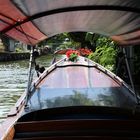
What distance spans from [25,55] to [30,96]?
159 feet

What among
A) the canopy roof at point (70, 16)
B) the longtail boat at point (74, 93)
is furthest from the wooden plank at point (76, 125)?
the canopy roof at point (70, 16)

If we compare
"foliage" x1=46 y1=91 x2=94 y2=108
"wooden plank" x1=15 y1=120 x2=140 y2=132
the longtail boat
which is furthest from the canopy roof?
"wooden plank" x1=15 y1=120 x2=140 y2=132

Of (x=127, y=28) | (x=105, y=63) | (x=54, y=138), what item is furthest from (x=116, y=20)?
(x=105, y=63)

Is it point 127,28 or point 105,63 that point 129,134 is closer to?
point 127,28

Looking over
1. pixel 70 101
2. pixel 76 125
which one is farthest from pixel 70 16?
pixel 76 125

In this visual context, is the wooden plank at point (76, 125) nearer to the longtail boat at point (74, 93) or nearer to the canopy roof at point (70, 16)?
the longtail boat at point (74, 93)

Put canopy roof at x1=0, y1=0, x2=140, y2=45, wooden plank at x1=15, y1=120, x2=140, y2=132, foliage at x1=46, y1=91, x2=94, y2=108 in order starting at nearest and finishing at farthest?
1. wooden plank at x1=15, y1=120, x2=140, y2=132
2. canopy roof at x1=0, y1=0, x2=140, y2=45
3. foliage at x1=46, y1=91, x2=94, y2=108

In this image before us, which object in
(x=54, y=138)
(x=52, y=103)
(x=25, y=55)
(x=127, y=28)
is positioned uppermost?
(x=25, y=55)

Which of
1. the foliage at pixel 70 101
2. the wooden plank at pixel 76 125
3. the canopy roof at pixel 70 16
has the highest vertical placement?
the canopy roof at pixel 70 16

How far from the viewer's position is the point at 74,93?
7.44m

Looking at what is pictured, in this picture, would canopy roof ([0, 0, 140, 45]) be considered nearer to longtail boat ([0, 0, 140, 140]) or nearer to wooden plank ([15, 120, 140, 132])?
longtail boat ([0, 0, 140, 140])

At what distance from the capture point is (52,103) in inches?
265

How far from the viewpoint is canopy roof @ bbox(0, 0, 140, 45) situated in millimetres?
5219

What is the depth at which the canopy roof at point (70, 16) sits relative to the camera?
5219 mm
